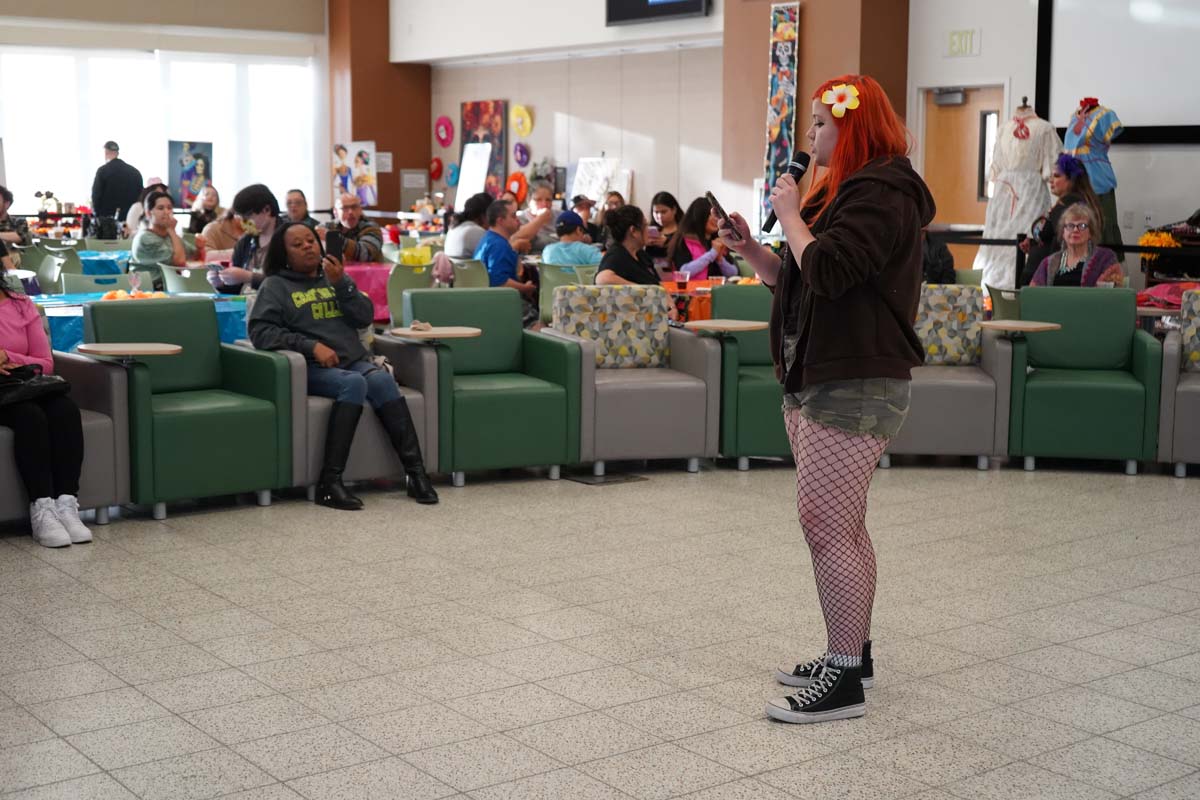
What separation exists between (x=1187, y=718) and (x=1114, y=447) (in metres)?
3.77

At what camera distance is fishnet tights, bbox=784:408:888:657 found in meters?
3.71

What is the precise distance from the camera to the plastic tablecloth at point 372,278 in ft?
36.0

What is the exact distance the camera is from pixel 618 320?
25.5 ft

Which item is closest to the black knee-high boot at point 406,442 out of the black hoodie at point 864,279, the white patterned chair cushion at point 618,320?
the white patterned chair cushion at point 618,320

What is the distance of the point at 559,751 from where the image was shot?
364cm

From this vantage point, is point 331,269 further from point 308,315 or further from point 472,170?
point 472,170

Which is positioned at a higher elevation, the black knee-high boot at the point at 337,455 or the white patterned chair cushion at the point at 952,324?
the white patterned chair cushion at the point at 952,324

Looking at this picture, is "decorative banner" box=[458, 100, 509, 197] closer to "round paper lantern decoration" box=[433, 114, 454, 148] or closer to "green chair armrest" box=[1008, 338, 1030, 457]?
"round paper lantern decoration" box=[433, 114, 454, 148]

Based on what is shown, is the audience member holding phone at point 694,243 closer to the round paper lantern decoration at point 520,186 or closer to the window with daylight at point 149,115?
the round paper lantern decoration at point 520,186

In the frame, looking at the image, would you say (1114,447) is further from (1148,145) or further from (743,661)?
(1148,145)

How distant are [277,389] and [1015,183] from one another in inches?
297

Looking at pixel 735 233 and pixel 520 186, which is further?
pixel 520 186

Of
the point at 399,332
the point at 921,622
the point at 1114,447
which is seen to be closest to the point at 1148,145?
the point at 1114,447

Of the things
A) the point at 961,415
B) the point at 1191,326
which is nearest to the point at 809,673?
the point at 961,415
